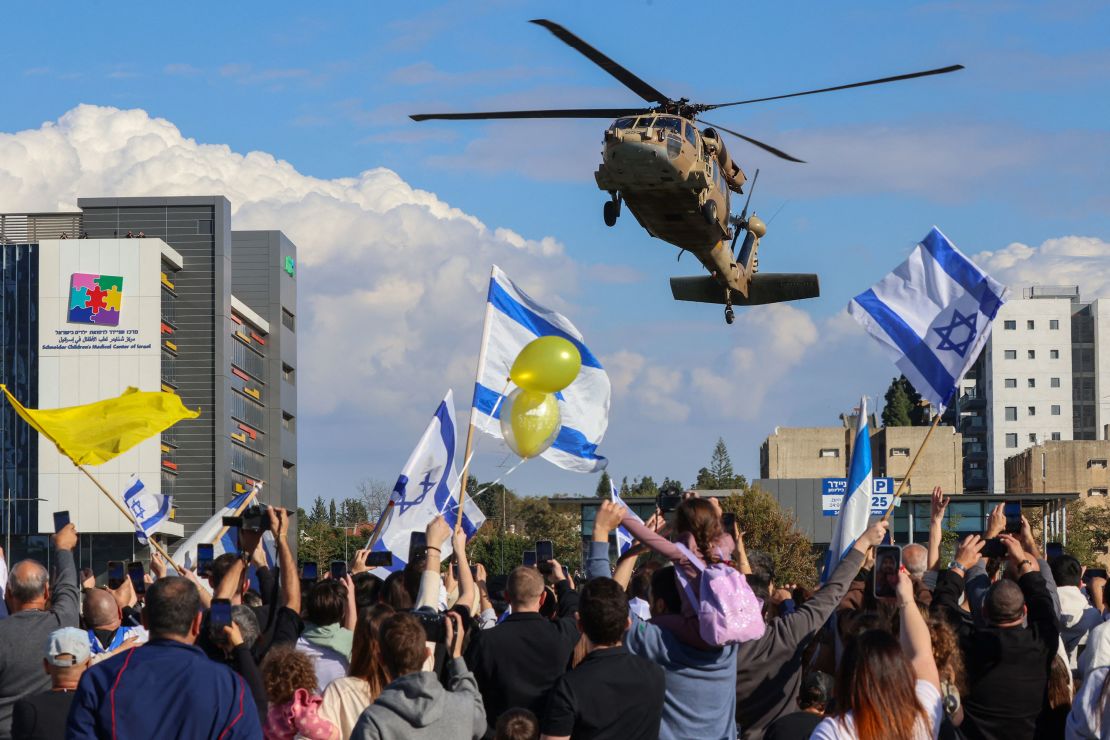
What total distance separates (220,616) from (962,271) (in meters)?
9.03

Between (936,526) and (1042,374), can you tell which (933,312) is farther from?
(1042,374)

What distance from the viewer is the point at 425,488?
1661cm

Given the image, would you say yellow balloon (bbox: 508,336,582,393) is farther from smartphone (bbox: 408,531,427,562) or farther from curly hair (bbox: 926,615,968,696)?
curly hair (bbox: 926,615,968,696)

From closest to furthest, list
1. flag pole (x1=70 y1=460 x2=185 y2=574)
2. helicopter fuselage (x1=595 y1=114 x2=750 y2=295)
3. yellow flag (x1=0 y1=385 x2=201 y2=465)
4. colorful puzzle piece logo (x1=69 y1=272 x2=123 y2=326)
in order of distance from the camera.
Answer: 1. flag pole (x1=70 y1=460 x2=185 y2=574)
2. yellow flag (x1=0 y1=385 x2=201 y2=465)
3. helicopter fuselage (x1=595 y1=114 x2=750 y2=295)
4. colorful puzzle piece logo (x1=69 y1=272 x2=123 y2=326)

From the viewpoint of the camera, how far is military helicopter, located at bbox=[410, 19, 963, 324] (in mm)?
24016

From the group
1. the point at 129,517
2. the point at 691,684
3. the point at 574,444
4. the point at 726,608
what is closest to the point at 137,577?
the point at 129,517

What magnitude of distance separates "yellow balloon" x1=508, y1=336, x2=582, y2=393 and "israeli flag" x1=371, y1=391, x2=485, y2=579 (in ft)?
5.05

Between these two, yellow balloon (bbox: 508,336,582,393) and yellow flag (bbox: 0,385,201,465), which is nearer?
yellow balloon (bbox: 508,336,582,393)

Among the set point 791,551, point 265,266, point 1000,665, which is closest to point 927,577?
point 1000,665

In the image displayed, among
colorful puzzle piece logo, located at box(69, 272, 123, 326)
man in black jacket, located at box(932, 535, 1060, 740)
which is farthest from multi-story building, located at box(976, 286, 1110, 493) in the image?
man in black jacket, located at box(932, 535, 1060, 740)

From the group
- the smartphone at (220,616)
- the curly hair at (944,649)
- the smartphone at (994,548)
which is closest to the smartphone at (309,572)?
the smartphone at (220,616)

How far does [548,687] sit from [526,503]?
170791mm

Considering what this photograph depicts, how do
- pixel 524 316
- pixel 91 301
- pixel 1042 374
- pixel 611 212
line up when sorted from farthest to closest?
pixel 1042 374
pixel 91 301
pixel 611 212
pixel 524 316

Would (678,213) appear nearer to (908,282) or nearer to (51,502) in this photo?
(908,282)
